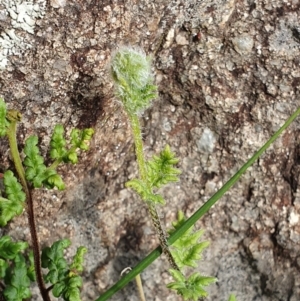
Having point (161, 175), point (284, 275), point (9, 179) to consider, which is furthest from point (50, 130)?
point (284, 275)

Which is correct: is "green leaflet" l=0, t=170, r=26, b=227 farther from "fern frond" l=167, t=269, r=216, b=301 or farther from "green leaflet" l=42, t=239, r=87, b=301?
"fern frond" l=167, t=269, r=216, b=301

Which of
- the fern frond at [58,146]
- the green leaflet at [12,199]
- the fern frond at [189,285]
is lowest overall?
the fern frond at [189,285]

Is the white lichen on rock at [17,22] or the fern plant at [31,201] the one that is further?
the white lichen on rock at [17,22]

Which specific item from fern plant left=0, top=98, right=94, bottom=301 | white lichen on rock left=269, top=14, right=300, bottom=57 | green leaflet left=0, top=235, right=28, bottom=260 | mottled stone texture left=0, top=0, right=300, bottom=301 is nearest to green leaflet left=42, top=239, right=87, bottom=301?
fern plant left=0, top=98, right=94, bottom=301

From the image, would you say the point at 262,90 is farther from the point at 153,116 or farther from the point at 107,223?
the point at 107,223

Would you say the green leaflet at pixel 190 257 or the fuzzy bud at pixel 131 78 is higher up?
the fuzzy bud at pixel 131 78

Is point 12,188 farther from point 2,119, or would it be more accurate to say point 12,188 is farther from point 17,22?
point 17,22

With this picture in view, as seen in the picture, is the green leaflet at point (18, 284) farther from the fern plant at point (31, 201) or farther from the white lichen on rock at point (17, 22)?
the white lichen on rock at point (17, 22)

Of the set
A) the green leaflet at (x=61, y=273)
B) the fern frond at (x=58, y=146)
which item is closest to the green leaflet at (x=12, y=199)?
the fern frond at (x=58, y=146)
